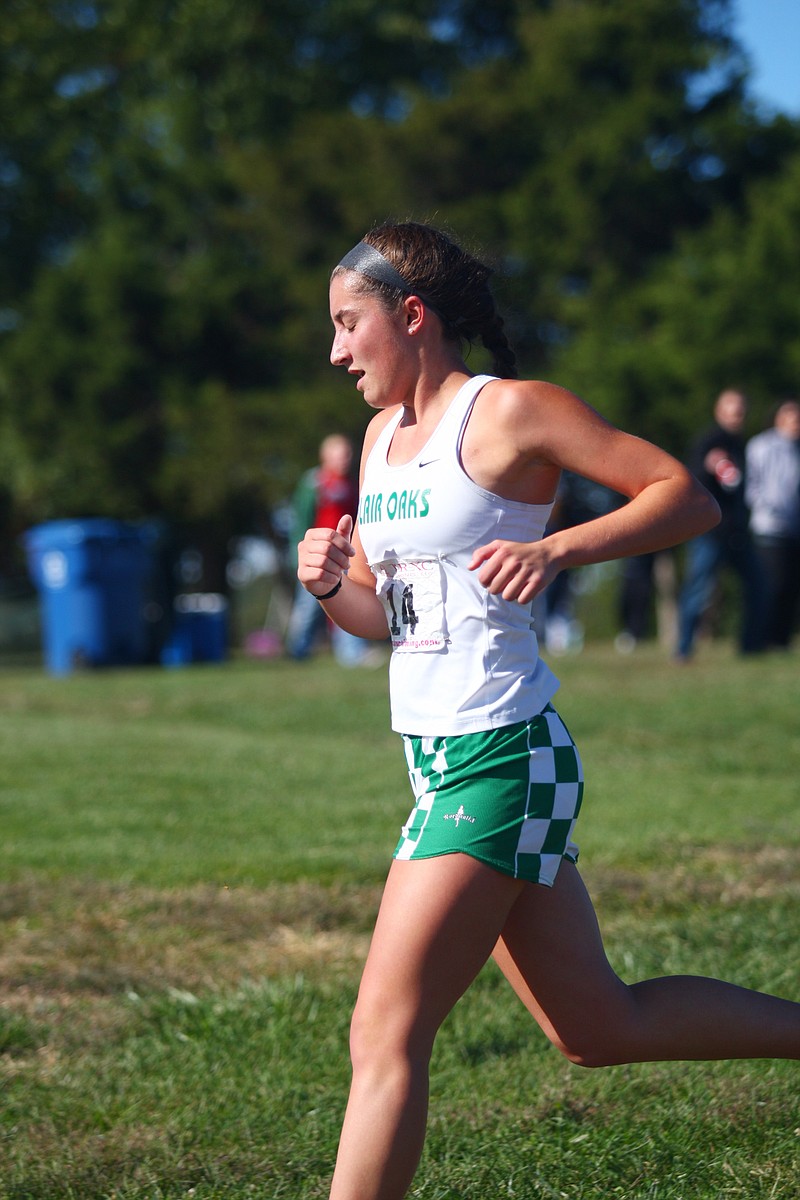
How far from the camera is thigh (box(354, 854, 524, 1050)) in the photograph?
8.39 ft

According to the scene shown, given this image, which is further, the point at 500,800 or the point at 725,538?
the point at 725,538

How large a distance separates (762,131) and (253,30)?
12733mm

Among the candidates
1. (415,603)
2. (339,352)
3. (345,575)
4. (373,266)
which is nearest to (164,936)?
(345,575)

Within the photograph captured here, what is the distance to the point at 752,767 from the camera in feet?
28.3

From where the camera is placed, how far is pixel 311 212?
36.8 meters

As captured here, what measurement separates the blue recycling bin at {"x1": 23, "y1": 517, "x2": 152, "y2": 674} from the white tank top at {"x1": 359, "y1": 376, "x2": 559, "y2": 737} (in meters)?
15.4

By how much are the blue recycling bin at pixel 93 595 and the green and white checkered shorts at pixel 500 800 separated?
15.5m

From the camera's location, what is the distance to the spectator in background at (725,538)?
12758 millimetres

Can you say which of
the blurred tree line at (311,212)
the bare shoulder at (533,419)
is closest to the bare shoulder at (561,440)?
the bare shoulder at (533,419)

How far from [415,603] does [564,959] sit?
69cm

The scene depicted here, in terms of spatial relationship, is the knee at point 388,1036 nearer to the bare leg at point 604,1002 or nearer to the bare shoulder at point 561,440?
the bare leg at point 604,1002

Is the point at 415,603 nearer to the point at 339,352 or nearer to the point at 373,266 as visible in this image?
the point at 339,352

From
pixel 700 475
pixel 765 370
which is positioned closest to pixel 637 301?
pixel 765 370

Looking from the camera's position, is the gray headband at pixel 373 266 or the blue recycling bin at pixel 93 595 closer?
the gray headband at pixel 373 266
